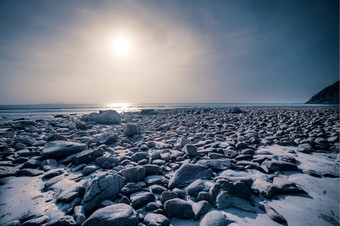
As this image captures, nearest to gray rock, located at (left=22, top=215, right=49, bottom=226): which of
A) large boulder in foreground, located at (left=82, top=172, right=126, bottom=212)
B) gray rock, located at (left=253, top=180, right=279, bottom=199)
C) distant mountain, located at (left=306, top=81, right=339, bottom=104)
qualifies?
large boulder in foreground, located at (left=82, top=172, right=126, bottom=212)

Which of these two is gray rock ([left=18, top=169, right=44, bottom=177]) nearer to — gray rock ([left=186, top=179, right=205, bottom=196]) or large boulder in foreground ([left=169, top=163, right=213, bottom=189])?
large boulder in foreground ([left=169, top=163, right=213, bottom=189])

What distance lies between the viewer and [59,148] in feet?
10.0

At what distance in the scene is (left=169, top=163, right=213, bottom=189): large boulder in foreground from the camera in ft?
6.53

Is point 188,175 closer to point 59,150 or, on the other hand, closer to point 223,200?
point 223,200

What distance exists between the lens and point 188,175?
2.12m

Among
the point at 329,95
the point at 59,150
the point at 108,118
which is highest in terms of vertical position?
the point at 329,95

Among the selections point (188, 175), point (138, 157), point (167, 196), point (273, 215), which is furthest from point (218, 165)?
point (138, 157)

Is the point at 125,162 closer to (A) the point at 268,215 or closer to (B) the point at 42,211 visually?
(B) the point at 42,211

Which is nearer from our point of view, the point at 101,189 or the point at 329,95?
the point at 101,189

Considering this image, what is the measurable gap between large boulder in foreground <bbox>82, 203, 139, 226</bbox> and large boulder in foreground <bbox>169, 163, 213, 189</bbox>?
2.51ft

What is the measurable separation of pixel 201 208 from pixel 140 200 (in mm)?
699

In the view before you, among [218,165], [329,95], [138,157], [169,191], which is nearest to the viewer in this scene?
[169,191]

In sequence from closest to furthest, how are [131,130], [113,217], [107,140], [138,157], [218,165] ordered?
[113,217]
[218,165]
[138,157]
[107,140]
[131,130]

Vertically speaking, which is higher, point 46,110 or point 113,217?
point 46,110
